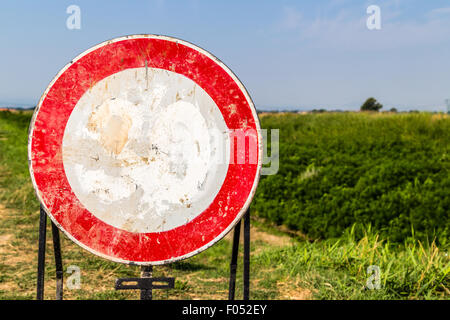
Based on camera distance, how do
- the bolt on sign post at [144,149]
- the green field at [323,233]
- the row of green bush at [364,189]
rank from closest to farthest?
the bolt on sign post at [144,149] < the green field at [323,233] < the row of green bush at [364,189]

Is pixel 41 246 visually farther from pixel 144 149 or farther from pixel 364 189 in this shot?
pixel 364 189

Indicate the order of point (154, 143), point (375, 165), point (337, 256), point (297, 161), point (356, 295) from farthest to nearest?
point (297, 161)
point (375, 165)
point (337, 256)
point (356, 295)
point (154, 143)

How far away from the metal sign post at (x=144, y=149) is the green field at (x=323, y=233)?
4.50 feet

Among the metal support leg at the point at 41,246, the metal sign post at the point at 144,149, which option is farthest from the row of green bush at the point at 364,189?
the metal support leg at the point at 41,246

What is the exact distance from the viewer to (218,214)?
1930 millimetres

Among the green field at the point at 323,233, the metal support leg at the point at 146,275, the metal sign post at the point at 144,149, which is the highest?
the metal sign post at the point at 144,149

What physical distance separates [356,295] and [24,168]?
23.4 feet

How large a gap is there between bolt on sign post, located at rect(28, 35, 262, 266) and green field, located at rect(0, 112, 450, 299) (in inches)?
54.3

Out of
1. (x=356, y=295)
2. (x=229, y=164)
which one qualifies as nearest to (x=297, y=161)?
(x=356, y=295)

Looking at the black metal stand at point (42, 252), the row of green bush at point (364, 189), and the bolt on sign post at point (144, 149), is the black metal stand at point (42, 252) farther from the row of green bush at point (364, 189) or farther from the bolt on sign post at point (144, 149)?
the row of green bush at point (364, 189)

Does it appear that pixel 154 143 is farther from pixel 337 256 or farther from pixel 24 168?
pixel 24 168

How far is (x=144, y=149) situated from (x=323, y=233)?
4.04 metres

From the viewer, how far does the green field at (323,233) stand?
10.5 ft

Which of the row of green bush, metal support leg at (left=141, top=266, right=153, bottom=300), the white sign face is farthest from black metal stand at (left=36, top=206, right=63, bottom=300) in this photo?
the row of green bush
